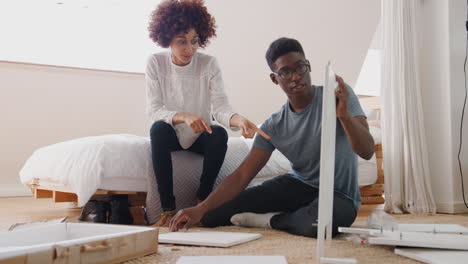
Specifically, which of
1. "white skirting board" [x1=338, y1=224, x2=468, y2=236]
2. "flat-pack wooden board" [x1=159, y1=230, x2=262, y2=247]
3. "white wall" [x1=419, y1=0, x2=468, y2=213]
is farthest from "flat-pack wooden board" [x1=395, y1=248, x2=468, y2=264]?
"white wall" [x1=419, y1=0, x2=468, y2=213]

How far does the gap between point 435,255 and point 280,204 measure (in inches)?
28.7

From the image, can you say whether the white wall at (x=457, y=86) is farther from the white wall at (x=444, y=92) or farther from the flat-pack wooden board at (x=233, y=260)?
the flat-pack wooden board at (x=233, y=260)

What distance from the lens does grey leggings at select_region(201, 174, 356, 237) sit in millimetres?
1756

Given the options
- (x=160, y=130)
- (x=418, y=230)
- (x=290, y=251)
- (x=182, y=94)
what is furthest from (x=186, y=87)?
(x=418, y=230)

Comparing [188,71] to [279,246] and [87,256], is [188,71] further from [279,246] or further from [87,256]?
[87,256]

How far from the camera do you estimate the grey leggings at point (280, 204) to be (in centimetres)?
176

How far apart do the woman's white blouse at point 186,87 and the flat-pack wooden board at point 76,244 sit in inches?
30.8

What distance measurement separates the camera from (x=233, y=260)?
1.24 metres

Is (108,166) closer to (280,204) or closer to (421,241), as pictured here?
(280,204)

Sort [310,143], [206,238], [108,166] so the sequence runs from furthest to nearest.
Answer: [108,166] < [310,143] < [206,238]

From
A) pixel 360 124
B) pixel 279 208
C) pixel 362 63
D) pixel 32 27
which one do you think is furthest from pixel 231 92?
pixel 360 124

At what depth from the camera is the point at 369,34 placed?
4.13 meters

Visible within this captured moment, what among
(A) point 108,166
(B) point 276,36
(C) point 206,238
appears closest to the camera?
(C) point 206,238

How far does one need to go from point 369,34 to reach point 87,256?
11.7 ft
